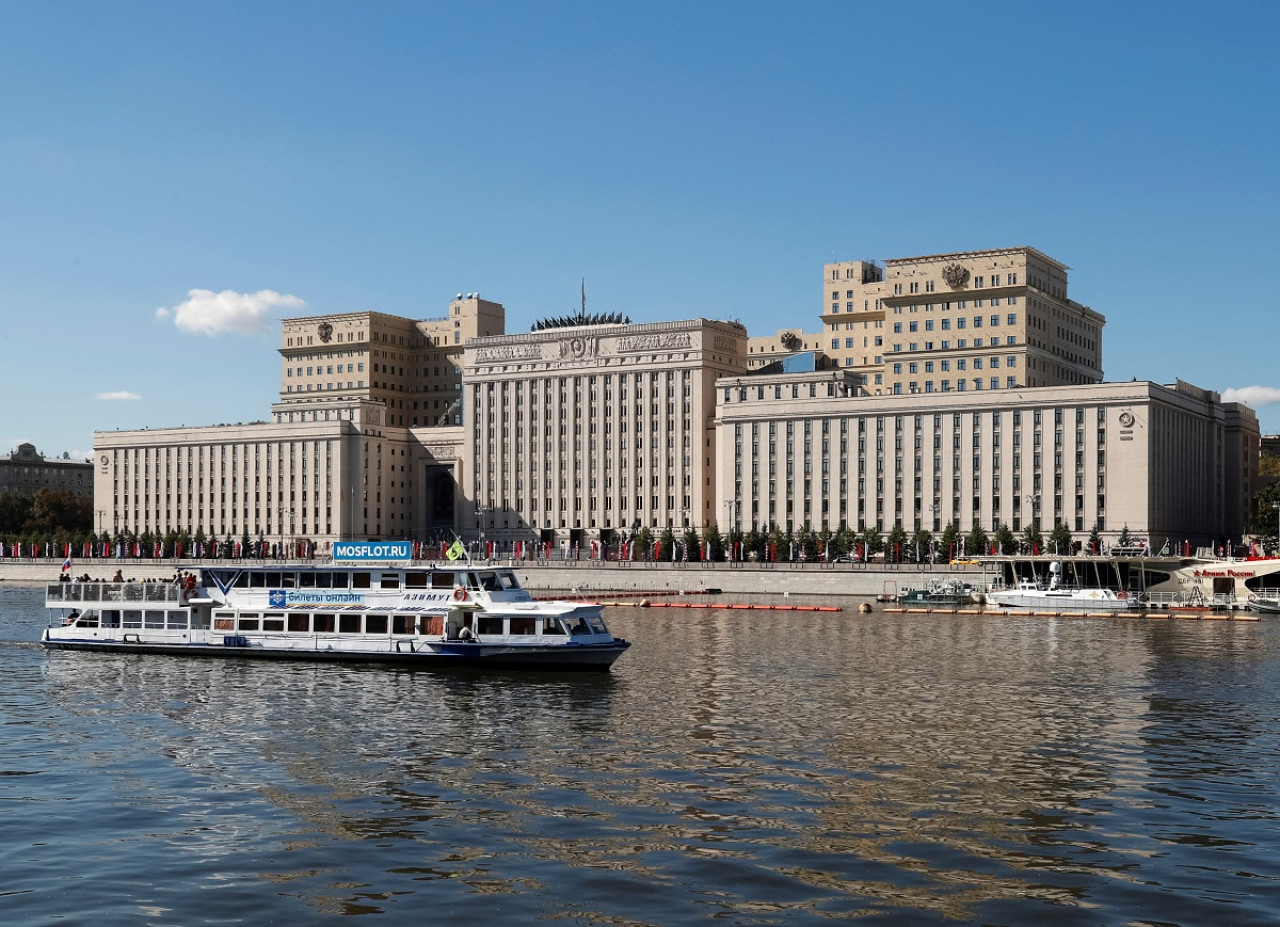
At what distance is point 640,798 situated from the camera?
36906 mm

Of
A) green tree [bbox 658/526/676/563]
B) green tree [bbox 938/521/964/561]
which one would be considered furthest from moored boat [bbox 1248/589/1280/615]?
green tree [bbox 658/526/676/563]

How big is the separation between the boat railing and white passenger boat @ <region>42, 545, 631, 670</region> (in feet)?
0.25

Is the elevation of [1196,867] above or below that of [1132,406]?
below

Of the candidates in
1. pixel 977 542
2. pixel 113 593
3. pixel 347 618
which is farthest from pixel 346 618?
pixel 977 542

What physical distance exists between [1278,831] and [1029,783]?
694 centimetres

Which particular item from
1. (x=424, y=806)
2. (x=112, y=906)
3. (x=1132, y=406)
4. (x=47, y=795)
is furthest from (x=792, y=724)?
(x=1132, y=406)

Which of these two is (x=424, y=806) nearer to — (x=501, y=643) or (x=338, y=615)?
(x=501, y=643)

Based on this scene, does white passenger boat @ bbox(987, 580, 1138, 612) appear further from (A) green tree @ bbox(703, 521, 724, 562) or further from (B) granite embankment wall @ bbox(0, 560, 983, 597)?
(A) green tree @ bbox(703, 521, 724, 562)

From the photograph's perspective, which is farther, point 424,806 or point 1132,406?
point 1132,406

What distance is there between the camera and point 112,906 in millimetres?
27219

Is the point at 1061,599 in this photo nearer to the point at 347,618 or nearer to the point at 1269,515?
the point at 347,618

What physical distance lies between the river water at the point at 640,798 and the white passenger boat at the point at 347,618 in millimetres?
2557

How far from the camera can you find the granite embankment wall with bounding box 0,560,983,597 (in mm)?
153625

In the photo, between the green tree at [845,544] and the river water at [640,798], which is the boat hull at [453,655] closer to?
the river water at [640,798]
